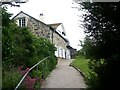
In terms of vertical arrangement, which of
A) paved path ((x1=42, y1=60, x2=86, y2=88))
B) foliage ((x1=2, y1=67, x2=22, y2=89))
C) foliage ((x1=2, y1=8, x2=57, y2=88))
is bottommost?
paved path ((x1=42, y1=60, x2=86, y2=88))

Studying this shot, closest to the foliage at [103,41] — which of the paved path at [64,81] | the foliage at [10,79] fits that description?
the foliage at [10,79]

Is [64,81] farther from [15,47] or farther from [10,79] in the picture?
[10,79]

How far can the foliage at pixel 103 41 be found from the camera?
25.7 ft

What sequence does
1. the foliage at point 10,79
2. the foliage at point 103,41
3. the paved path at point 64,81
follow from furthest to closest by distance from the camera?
the paved path at point 64,81 → the foliage at point 10,79 → the foliage at point 103,41

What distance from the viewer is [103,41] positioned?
8.44 m

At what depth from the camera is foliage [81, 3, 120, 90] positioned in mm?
7821

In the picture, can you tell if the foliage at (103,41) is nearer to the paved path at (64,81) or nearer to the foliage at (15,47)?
the foliage at (15,47)

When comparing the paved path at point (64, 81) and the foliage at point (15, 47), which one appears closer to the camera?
the paved path at point (64, 81)

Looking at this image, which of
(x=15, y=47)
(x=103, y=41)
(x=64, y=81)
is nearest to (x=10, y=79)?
(x=103, y=41)

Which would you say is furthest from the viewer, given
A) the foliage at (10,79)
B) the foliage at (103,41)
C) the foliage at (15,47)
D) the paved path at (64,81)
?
the foliage at (15,47)

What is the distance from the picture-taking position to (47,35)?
41.5 m

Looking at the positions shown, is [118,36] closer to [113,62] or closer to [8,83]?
[113,62]

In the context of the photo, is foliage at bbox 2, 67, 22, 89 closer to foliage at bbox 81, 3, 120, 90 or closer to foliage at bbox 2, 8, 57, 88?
foliage at bbox 2, 8, 57, 88

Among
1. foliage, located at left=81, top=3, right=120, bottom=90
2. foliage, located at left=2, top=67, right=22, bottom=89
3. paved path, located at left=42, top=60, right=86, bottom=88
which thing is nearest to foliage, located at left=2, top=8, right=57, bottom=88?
foliage, located at left=2, top=67, right=22, bottom=89
